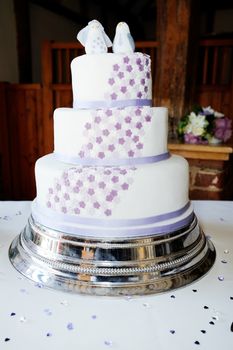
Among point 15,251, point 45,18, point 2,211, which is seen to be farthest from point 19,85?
point 15,251

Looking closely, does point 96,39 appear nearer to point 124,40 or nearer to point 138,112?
point 124,40

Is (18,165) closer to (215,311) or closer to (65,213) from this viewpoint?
(65,213)

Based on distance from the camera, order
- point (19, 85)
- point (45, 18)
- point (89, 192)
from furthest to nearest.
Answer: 1. point (45, 18)
2. point (19, 85)
3. point (89, 192)

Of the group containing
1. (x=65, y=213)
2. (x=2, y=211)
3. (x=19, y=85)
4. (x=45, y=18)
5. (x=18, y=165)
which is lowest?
(x=18, y=165)

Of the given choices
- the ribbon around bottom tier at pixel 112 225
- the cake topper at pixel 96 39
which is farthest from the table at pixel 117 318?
the cake topper at pixel 96 39

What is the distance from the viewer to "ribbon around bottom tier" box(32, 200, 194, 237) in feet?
2.67

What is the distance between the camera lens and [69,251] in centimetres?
82

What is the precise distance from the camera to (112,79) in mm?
839

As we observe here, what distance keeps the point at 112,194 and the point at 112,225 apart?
0.08 m

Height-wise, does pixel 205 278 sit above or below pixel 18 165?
above

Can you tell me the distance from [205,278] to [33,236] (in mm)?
480

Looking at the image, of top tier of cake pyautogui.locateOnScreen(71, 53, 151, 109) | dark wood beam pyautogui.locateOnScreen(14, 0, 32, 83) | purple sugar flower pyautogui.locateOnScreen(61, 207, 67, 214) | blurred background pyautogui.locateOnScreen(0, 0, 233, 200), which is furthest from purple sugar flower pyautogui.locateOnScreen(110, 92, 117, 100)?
dark wood beam pyautogui.locateOnScreen(14, 0, 32, 83)

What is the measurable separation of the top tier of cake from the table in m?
0.49

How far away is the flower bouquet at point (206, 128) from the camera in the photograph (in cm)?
212
